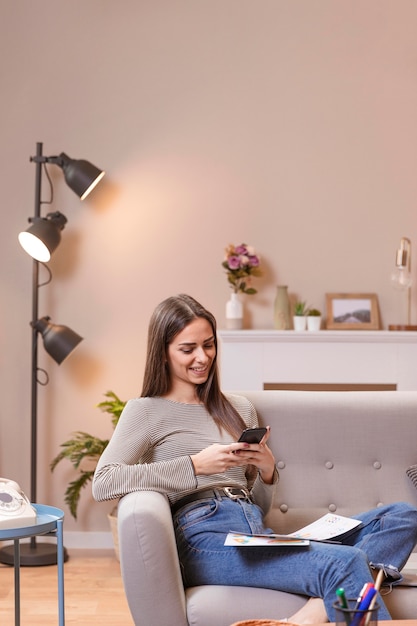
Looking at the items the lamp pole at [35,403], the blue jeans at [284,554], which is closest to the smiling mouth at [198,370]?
the blue jeans at [284,554]

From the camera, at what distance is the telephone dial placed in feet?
7.39

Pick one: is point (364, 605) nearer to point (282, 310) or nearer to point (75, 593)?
point (75, 593)

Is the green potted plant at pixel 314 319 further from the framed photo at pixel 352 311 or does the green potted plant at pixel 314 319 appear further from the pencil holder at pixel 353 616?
the pencil holder at pixel 353 616

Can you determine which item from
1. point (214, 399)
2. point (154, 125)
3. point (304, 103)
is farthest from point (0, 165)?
point (214, 399)

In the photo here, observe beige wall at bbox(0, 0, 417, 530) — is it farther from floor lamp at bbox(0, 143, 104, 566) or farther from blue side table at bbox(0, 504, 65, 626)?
blue side table at bbox(0, 504, 65, 626)

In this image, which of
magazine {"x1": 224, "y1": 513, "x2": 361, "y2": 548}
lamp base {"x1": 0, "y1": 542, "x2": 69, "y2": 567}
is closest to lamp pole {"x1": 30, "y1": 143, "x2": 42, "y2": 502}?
lamp base {"x1": 0, "y1": 542, "x2": 69, "y2": 567}

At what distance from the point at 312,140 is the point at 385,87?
17.4 inches

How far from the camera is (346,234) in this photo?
4.39 metres

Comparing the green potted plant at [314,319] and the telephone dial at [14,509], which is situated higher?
the green potted plant at [314,319]

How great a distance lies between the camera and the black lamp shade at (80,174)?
13.8ft

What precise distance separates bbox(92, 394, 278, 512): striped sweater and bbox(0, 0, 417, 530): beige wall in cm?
174

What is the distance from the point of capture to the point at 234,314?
169 inches

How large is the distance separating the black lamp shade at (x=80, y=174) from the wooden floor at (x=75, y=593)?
5.60 ft

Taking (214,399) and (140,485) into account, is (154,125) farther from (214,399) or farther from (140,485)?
(140,485)
